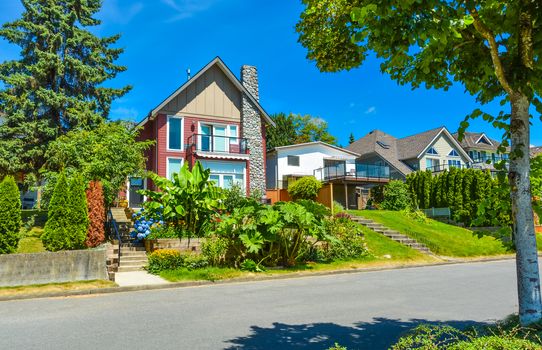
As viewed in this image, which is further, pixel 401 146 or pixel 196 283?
pixel 401 146

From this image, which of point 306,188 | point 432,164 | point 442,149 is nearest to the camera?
point 306,188

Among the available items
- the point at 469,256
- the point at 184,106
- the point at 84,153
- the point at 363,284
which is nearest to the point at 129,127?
the point at 184,106

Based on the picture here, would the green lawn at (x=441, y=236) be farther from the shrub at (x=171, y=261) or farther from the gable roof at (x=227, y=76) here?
the shrub at (x=171, y=261)

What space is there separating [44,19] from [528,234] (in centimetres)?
2677

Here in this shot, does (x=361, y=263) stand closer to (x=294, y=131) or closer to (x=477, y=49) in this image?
(x=477, y=49)

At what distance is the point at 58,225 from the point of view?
12.4 metres

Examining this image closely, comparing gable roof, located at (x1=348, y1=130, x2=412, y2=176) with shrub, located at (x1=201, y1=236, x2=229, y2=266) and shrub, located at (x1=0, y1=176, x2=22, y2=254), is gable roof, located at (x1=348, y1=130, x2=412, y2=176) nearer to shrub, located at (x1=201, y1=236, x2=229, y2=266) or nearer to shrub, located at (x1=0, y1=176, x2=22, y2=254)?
shrub, located at (x1=201, y1=236, x2=229, y2=266)

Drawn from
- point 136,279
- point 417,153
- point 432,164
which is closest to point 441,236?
point 136,279

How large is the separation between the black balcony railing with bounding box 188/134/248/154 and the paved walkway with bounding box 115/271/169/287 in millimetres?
14098

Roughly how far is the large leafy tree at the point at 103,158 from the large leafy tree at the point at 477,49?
14.9 m

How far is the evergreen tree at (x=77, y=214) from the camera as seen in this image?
12.6 metres

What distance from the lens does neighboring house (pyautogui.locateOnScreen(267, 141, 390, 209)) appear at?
3628 cm

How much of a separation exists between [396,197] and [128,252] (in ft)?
74.5


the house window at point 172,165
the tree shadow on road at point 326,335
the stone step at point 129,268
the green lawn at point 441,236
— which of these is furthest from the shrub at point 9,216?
the green lawn at point 441,236
